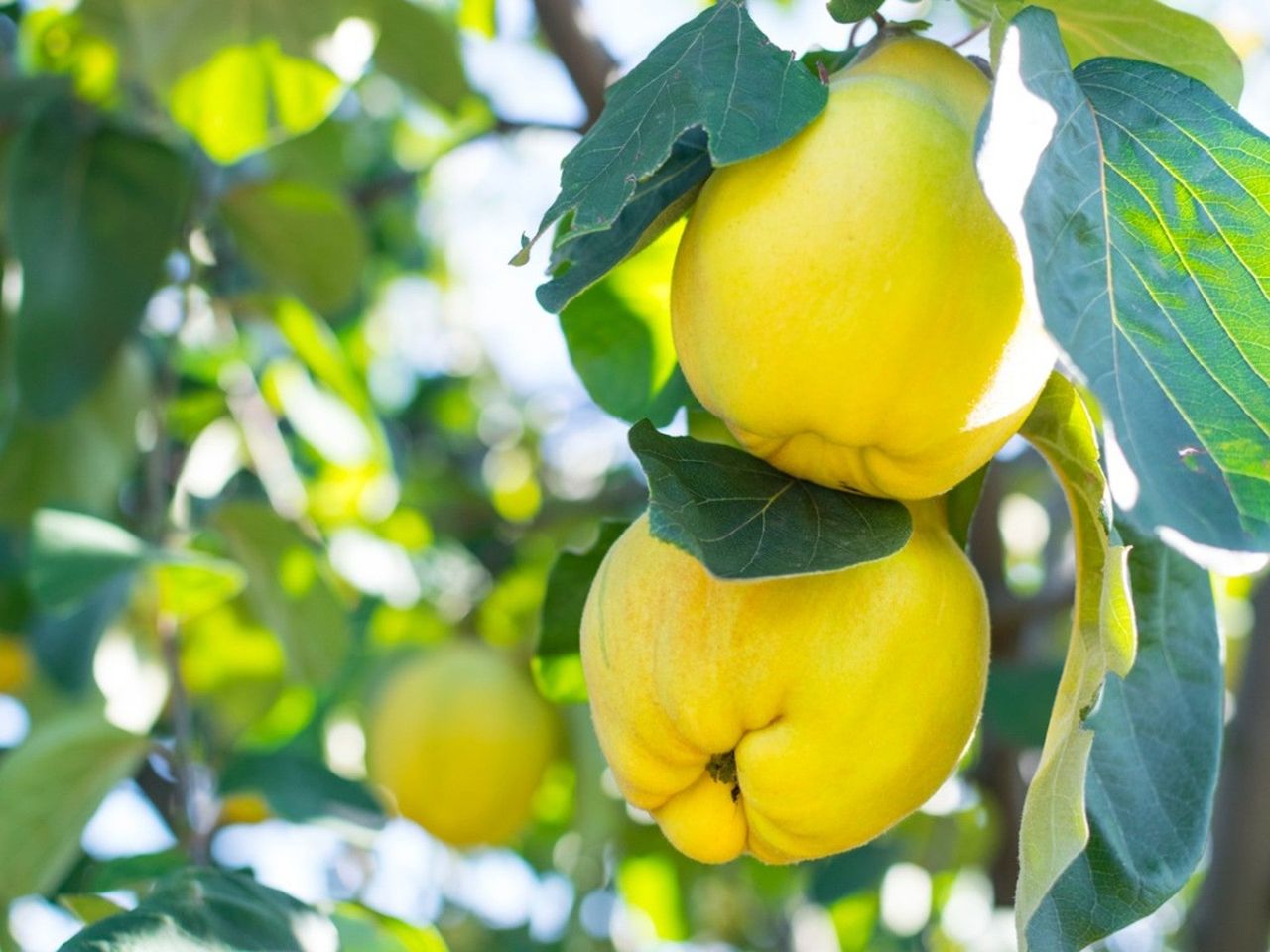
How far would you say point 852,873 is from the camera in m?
2.23

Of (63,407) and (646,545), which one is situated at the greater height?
(646,545)

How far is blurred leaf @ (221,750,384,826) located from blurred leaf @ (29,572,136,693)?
0.21 meters

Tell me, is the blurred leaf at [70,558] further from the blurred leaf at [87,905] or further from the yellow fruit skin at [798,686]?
the yellow fruit skin at [798,686]

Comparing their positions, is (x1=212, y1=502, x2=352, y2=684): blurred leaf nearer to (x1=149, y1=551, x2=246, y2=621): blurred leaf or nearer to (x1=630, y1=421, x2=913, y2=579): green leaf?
(x1=149, y1=551, x2=246, y2=621): blurred leaf

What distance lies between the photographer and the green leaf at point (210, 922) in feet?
2.84

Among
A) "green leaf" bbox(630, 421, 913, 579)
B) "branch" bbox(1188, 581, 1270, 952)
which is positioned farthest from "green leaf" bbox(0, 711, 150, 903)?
"branch" bbox(1188, 581, 1270, 952)

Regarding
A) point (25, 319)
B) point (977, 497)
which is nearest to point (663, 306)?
point (977, 497)

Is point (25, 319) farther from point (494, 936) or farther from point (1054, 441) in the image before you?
point (494, 936)

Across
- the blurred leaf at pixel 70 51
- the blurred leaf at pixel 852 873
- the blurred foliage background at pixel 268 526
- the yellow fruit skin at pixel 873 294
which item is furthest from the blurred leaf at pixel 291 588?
the yellow fruit skin at pixel 873 294

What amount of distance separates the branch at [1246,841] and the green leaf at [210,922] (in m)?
1.35

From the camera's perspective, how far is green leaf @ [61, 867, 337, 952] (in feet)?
2.84

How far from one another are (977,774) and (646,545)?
1.61 meters

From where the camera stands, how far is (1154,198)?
0.72 m

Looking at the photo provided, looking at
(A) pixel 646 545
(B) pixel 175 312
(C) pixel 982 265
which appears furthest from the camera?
(B) pixel 175 312
